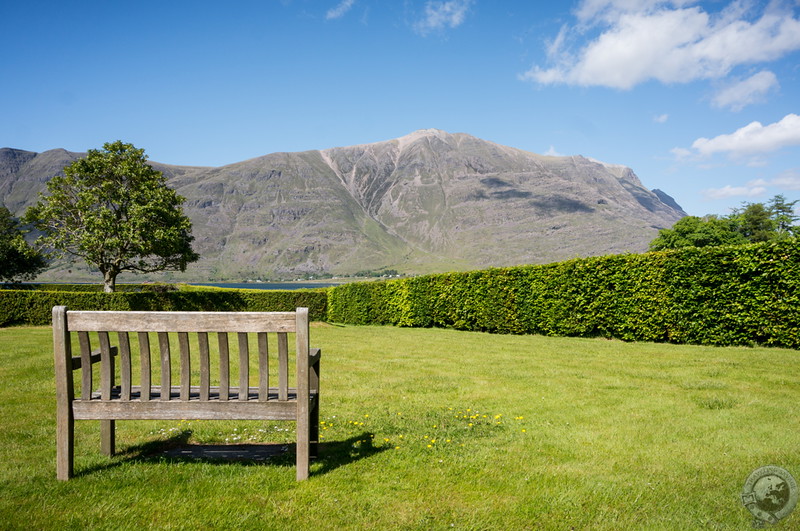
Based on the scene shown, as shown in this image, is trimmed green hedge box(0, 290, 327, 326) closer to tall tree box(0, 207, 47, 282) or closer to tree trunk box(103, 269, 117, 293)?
tree trunk box(103, 269, 117, 293)

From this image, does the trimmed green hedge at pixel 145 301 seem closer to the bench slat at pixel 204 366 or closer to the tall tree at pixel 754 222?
the bench slat at pixel 204 366

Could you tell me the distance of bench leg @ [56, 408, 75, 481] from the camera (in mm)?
4109

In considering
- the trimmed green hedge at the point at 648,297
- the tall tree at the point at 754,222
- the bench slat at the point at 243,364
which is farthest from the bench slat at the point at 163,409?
the tall tree at the point at 754,222

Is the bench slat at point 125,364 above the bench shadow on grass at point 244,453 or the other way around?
above

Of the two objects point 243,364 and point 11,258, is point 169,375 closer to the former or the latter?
point 243,364

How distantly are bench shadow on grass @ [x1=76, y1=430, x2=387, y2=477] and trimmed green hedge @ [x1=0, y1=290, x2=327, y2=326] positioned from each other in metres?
17.3

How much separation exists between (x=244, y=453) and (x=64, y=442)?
5.36ft

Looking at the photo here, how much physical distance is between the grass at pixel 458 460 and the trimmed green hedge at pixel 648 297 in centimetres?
380

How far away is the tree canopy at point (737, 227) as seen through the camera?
6294 centimetres

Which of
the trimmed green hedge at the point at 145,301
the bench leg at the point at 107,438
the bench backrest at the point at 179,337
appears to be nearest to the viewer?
the bench backrest at the point at 179,337

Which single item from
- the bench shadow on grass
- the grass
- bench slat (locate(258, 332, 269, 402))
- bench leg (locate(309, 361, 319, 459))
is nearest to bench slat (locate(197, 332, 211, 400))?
bench slat (locate(258, 332, 269, 402))

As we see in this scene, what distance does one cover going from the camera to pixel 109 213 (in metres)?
30.9

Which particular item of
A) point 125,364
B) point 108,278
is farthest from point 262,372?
point 108,278

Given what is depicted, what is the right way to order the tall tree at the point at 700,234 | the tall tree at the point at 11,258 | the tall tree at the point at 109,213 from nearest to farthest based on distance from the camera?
the tall tree at the point at 109,213 → the tall tree at the point at 11,258 → the tall tree at the point at 700,234
